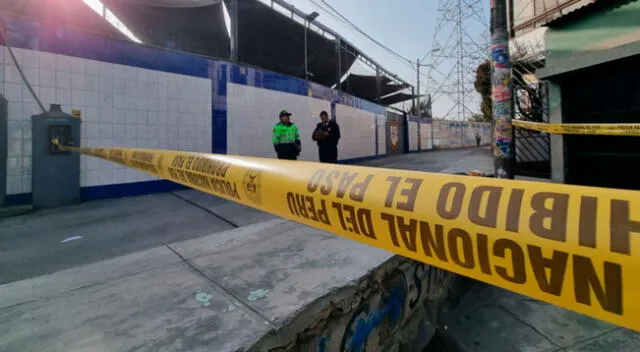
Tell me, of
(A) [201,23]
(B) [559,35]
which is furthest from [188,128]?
(B) [559,35]

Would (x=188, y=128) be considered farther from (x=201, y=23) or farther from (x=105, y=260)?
(x=201, y=23)

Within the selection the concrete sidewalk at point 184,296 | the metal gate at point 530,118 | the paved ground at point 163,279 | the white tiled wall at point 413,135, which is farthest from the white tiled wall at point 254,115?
the white tiled wall at point 413,135

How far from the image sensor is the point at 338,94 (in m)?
10.7

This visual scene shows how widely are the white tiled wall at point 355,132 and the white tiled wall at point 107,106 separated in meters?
5.85

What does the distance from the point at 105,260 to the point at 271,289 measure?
1.79 meters

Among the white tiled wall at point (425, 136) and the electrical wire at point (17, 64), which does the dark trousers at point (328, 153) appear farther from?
the white tiled wall at point (425, 136)

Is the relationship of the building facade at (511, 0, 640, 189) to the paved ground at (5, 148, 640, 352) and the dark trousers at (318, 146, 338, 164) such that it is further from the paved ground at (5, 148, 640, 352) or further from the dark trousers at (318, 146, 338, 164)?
the dark trousers at (318, 146, 338, 164)

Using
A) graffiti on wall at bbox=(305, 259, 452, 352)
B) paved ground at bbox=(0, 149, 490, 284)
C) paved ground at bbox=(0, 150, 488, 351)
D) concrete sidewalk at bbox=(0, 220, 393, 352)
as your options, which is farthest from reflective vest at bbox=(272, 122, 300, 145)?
graffiti on wall at bbox=(305, 259, 452, 352)

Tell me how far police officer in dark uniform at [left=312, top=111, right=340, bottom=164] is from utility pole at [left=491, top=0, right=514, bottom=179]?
8.14 ft

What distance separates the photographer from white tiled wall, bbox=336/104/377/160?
11.0m

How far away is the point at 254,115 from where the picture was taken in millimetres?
7047

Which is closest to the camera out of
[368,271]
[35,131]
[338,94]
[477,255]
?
[477,255]

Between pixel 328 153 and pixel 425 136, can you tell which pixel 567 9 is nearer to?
pixel 328 153

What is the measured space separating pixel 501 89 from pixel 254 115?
17.3 feet
